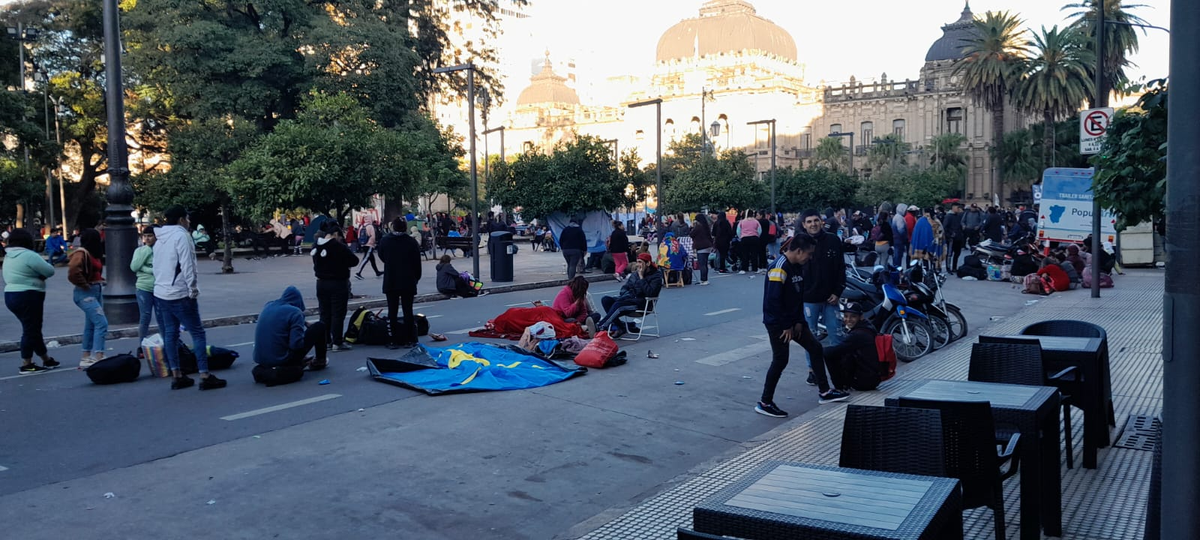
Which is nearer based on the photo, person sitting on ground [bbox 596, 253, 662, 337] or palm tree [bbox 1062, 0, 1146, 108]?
person sitting on ground [bbox 596, 253, 662, 337]

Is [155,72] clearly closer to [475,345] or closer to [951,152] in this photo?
[475,345]

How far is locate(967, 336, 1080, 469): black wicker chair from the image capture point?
19.2ft

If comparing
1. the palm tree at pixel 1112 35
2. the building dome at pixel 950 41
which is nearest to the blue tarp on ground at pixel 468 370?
the palm tree at pixel 1112 35

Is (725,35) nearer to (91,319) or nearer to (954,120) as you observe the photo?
(954,120)

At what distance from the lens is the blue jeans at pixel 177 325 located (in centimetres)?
934

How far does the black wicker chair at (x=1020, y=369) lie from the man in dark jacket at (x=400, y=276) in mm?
7645

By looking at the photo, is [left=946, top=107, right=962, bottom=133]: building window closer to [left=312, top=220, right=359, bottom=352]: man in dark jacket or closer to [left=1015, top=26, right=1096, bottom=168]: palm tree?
[left=1015, top=26, right=1096, bottom=168]: palm tree

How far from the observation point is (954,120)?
77.6m

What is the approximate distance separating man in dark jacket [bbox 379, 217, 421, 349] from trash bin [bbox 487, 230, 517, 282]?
33.6 feet

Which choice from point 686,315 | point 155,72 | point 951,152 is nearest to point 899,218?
point 686,315

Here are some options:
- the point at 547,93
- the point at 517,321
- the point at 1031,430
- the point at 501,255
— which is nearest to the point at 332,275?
the point at 517,321

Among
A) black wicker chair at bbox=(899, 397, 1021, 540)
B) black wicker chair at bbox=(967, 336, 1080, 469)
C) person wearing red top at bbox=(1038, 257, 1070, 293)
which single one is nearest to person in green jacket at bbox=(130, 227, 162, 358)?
black wicker chair at bbox=(967, 336, 1080, 469)

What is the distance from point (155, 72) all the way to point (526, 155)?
1754cm

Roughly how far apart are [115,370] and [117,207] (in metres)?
5.84
